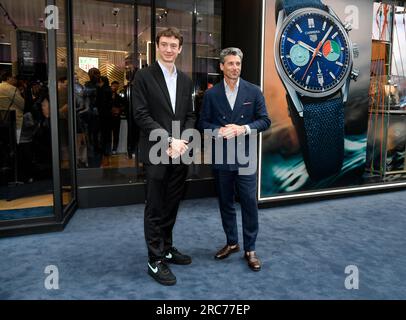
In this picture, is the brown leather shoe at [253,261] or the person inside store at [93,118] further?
the person inside store at [93,118]

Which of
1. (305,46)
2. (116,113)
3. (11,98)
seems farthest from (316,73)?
(11,98)

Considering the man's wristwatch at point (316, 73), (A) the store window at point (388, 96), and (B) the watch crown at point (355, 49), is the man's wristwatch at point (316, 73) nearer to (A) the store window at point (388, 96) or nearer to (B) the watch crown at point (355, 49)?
(B) the watch crown at point (355, 49)

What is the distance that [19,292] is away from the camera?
245cm

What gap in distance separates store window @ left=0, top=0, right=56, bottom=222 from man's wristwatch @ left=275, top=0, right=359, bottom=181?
2.94 metres

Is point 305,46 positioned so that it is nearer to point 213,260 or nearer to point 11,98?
point 213,260

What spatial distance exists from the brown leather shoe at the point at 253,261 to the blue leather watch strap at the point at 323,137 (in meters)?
2.26

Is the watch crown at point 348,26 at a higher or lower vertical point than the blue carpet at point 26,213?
higher

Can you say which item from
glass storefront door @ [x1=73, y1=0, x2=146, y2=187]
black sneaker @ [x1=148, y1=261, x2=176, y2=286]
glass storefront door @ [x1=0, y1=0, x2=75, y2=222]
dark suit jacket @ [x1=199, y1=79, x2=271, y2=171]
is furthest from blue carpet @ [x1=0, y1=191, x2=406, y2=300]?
glass storefront door @ [x1=73, y1=0, x2=146, y2=187]

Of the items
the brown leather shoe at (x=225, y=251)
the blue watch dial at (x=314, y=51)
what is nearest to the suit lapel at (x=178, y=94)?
the brown leather shoe at (x=225, y=251)

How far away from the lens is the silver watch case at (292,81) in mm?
4422

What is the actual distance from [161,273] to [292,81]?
2.95m
